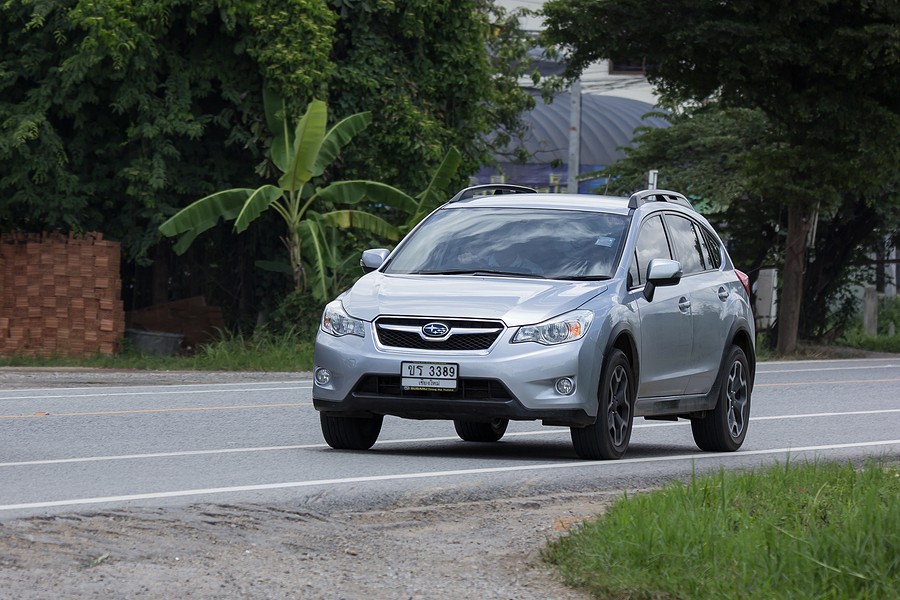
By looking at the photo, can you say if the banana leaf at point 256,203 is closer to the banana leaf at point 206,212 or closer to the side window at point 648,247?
the banana leaf at point 206,212

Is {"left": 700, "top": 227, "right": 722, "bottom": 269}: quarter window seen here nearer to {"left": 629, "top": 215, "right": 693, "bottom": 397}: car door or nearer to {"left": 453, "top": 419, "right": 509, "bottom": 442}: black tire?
{"left": 629, "top": 215, "right": 693, "bottom": 397}: car door

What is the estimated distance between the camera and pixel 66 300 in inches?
952

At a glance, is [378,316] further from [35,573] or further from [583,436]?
[35,573]

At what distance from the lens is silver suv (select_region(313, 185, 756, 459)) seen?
1006 cm

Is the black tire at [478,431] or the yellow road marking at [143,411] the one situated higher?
the black tire at [478,431]

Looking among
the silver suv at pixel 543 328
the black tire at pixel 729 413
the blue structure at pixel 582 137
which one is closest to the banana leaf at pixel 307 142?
the silver suv at pixel 543 328

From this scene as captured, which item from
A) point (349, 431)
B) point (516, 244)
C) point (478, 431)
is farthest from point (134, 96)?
point (349, 431)

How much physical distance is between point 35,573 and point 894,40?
21.6m

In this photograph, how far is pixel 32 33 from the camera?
2447 centimetres

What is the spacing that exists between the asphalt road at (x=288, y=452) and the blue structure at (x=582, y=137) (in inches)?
1218

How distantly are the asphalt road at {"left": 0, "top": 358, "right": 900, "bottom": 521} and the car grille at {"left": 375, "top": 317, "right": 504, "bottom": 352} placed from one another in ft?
Answer: 2.44

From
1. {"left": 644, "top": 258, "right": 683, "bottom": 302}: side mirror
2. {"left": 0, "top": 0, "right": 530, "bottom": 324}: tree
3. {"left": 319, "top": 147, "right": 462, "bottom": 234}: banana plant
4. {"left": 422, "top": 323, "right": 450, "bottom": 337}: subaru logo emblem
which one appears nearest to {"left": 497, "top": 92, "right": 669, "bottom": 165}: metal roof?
{"left": 0, "top": 0, "right": 530, "bottom": 324}: tree

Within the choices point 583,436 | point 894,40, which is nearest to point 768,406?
point 583,436

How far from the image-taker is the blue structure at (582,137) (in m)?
48.8
